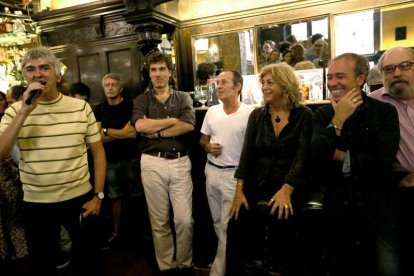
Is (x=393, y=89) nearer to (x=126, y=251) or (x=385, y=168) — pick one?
(x=385, y=168)

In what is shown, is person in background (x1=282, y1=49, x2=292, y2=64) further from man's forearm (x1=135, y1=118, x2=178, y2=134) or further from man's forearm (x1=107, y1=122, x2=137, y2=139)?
man's forearm (x1=107, y1=122, x2=137, y2=139)

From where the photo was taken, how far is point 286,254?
1950 millimetres

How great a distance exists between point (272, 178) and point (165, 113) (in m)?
1.12

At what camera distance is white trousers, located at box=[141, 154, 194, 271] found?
8.54 ft

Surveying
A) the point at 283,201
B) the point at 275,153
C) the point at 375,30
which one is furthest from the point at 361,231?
the point at 375,30

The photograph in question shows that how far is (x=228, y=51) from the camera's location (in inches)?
156

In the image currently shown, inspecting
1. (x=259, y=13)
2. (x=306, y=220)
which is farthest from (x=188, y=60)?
(x=306, y=220)

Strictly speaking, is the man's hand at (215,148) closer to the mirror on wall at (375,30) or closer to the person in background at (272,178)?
the person in background at (272,178)

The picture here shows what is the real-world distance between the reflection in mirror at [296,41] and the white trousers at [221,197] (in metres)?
1.84

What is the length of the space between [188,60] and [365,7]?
2197 millimetres

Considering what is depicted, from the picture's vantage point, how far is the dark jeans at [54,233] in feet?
6.25

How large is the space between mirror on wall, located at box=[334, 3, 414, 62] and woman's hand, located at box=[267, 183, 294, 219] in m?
2.17

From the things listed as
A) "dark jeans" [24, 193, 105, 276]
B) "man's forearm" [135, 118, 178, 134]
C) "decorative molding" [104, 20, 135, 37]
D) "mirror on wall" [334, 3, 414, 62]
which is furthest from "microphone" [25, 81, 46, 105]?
"mirror on wall" [334, 3, 414, 62]

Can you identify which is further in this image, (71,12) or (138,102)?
(71,12)
